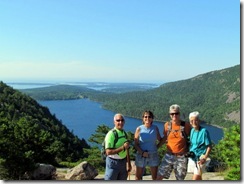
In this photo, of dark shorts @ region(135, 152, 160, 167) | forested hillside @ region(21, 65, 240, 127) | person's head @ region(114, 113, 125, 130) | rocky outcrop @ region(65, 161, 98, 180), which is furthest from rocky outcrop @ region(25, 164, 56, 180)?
forested hillside @ region(21, 65, 240, 127)

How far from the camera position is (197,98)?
152 m

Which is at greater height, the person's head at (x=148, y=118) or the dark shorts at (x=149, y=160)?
the person's head at (x=148, y=118)

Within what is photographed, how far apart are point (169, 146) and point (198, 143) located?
395mm

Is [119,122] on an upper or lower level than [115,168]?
upper

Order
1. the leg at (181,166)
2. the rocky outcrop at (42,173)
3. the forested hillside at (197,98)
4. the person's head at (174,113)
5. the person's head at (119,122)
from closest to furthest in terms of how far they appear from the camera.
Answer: the person's head at (119,122) < the person's head at (174,113) < the leg at (181,166) < the rocky outcrop at (42,173) < the forested hillside at (197,98)

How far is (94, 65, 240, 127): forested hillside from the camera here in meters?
121

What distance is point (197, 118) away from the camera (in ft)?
13.5

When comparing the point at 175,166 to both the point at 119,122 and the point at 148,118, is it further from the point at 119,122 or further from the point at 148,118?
the point at 119,122

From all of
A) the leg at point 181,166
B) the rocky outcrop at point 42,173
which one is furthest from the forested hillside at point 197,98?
the leg at point 181,166

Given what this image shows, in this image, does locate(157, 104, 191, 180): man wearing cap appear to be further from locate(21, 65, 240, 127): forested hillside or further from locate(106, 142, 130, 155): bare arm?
locate(21, 65, 240, 127): forested hillside

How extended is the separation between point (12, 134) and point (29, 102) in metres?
53.8

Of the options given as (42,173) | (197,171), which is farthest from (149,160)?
(42,173)

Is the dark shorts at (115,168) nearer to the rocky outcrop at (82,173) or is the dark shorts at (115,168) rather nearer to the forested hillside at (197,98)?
the rocky outcrop at (82,173)

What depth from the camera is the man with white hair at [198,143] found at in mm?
4090
